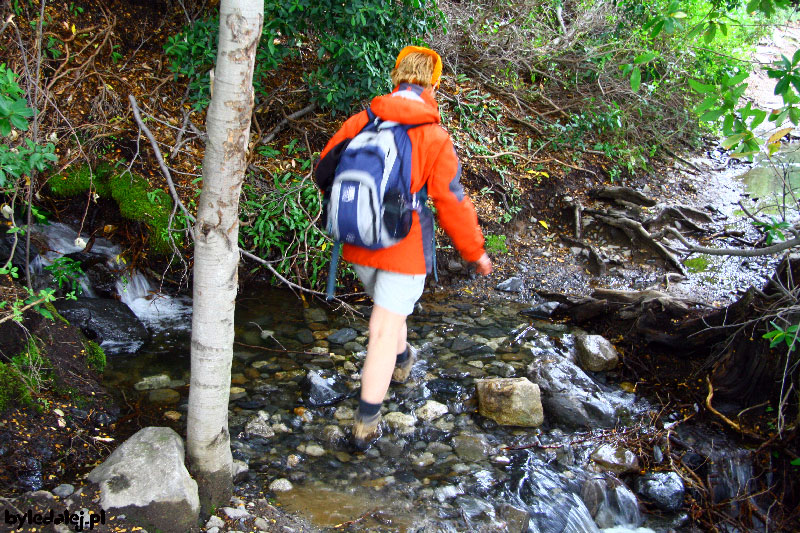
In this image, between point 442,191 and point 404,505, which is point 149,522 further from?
point 442,191

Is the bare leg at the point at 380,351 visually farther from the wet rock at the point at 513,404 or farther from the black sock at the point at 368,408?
the wet rock at the point at 513,404

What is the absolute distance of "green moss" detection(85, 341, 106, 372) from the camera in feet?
12.4

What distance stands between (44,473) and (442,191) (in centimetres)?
248

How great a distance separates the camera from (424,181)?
3129mm

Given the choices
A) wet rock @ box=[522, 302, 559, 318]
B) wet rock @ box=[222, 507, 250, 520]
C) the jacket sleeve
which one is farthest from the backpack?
wet rock @ box=[522, 302, 559, 318]

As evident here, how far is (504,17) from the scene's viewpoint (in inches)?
369

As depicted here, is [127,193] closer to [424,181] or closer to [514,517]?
[424,181]

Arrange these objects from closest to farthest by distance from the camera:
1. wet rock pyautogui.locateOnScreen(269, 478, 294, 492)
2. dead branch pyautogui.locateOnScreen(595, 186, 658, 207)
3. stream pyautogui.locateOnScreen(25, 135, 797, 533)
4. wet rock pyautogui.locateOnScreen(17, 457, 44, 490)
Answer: wet rock pyautogui.locateOnScreen(17, 457, 44, 490), wet rock pyautogui.locateOnScreen(269, 478, 294, 492), stream pyautogui.locateOnScreen(25, 135, 797, 533), dead branch pyautogui.locateOnScreen(595, 186, 658, 207)

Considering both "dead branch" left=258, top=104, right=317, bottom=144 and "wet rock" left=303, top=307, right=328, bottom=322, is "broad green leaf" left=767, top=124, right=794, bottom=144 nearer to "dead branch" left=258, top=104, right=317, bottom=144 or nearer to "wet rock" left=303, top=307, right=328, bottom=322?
"wet rock" left=303, top=307, right=328, bottom=322

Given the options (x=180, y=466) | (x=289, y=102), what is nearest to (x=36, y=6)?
(x=289, y=102)

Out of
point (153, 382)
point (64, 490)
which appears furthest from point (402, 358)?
point (64, 490)

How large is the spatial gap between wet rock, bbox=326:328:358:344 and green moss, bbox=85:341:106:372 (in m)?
1.77

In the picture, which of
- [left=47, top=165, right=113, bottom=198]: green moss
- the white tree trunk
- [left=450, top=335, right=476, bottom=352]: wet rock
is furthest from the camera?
[left=47, top=165, right=113, bottom=198]: green moss

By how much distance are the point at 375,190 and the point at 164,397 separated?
217 cm
